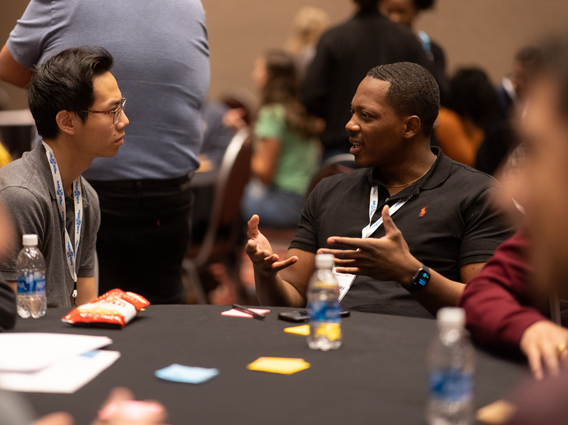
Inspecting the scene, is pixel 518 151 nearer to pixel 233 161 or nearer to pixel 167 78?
pixel 167 78

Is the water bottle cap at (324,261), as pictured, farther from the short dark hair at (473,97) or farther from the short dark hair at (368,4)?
the short dark hair at (473,97)

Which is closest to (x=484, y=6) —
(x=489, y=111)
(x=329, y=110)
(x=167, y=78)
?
(x=489, y=111)

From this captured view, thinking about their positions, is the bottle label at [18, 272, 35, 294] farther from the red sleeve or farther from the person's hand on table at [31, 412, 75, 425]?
the red sleeve

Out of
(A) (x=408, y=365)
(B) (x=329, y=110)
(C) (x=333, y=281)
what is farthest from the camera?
(B) (x=329, y=110)

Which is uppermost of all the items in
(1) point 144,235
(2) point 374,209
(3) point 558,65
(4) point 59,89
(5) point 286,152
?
(3) point 558,65

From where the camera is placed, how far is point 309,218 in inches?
82.9

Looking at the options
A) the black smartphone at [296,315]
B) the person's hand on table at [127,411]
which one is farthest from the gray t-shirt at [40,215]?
the person's hand on table at [127,411]

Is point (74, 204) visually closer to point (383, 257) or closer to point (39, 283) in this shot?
point (39, 283)

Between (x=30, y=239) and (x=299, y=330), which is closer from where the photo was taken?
(x=299, y=330)

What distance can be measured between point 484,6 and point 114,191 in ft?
20.6

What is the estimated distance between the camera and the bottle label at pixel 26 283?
5.10 feet

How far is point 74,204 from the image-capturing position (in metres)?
1.90

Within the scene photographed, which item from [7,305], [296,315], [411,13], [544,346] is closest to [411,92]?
[296,315]

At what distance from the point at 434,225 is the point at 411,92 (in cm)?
45
